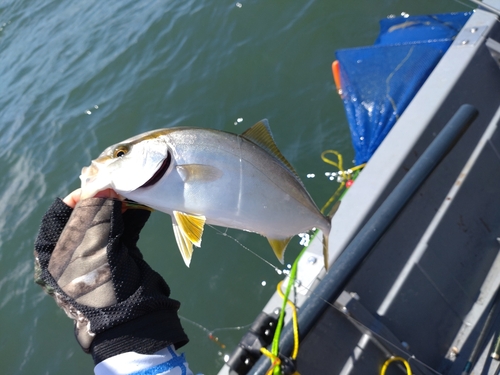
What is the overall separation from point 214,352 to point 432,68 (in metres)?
2.83

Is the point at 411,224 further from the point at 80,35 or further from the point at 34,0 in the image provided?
the point at 34,0

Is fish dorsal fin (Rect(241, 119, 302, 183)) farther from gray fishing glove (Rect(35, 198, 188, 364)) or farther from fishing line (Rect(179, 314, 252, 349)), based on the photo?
fishing line (Rect(179, 314, 252, 349))

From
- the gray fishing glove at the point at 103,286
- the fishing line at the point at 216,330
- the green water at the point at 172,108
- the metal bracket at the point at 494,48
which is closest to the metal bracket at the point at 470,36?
→ the metal bracket at the point at 494,48

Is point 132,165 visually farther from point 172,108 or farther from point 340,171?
point 172,108

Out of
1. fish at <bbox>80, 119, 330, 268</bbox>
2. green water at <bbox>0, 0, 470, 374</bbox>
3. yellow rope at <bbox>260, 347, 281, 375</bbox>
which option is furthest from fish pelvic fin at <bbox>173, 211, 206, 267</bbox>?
green water at <bbox>0, 0, 470, 374</bbox>

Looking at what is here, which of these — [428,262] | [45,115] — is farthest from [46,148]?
[428,262]

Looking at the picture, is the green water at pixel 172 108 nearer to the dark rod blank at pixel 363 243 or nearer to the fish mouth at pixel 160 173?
the dark rod blank at pixel 363 243

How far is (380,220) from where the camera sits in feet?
8.22

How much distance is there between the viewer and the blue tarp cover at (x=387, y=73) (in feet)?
12.0

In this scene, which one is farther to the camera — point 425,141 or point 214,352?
point 214,352

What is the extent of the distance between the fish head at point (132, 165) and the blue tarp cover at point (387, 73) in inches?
90.8

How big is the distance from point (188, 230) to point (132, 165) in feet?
1.01

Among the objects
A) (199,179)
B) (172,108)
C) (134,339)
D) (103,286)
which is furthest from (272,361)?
(172,108)

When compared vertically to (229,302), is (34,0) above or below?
above
